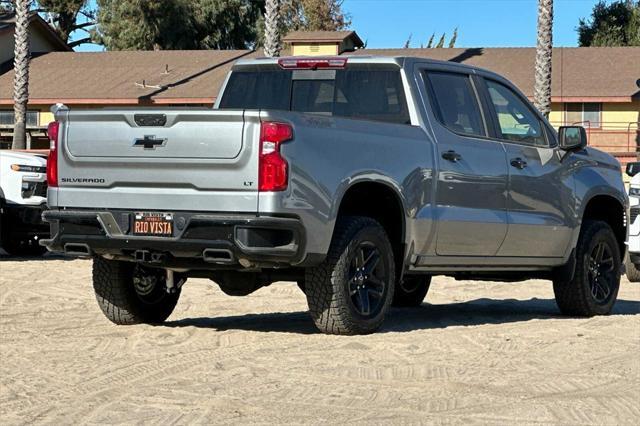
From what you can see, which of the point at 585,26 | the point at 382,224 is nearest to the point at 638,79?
the point at 585,26

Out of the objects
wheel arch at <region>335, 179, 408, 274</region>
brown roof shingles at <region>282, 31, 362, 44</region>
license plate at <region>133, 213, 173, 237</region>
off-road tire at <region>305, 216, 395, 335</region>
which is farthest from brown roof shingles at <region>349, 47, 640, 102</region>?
license plate at <region>133, 213, 173, 237</region>

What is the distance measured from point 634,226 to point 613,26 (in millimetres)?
40106

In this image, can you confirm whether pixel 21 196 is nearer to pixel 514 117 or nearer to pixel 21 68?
pixel 514 117

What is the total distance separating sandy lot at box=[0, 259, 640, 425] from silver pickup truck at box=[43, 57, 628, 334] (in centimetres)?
41

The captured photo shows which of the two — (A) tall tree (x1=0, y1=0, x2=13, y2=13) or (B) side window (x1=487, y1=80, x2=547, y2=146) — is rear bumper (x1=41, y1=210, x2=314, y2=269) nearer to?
(B) side window (x1=487, y1=80, x2=547, y2=146)

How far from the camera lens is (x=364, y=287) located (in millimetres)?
9562

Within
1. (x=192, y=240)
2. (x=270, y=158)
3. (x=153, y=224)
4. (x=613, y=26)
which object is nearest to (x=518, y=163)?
(x=270, y=158)

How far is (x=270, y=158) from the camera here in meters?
8.64

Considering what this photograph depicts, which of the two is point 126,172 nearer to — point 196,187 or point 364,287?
point 196,187

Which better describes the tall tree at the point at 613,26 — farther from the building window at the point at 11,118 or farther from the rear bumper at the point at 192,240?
the rear bumper at the point at 192,240

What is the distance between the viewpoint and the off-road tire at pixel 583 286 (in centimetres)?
1164

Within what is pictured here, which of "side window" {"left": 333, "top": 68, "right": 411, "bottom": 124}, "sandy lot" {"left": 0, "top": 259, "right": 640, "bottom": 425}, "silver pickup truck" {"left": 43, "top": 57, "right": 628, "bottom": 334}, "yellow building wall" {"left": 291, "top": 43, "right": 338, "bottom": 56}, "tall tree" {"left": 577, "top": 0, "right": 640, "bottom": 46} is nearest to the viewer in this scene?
"sandy lot" {"left": 0, "top": 259, "right": 640, "bottom": 425}

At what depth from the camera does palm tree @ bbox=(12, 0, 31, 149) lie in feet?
121

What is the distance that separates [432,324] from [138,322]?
2.33 metres
